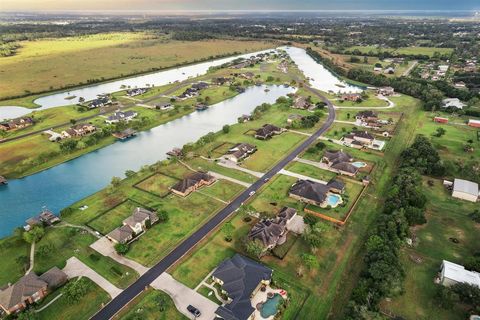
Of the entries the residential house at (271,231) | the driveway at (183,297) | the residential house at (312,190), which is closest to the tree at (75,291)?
the driveway at (183,297)

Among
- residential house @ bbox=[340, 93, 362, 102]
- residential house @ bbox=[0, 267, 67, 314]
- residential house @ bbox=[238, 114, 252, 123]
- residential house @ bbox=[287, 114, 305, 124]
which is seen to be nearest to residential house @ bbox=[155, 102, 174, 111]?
residential house @ bbox=[238, 114, 252, 123]

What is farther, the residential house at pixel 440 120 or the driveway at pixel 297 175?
the residential house at pixel 440 120

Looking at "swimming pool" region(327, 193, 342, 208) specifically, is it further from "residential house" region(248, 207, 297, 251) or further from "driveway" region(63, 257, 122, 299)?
"driveway" region(63, 257, 122, 299)

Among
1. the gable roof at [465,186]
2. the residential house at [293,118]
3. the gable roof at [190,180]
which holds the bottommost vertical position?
the residential house at [293,118]

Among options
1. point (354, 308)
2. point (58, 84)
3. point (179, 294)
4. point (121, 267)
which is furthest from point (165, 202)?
point (58, 84)

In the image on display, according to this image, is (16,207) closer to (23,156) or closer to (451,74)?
(23,156)

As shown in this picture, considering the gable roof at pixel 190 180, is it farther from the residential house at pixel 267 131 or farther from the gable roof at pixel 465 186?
the gable roof at pixel 465 186
